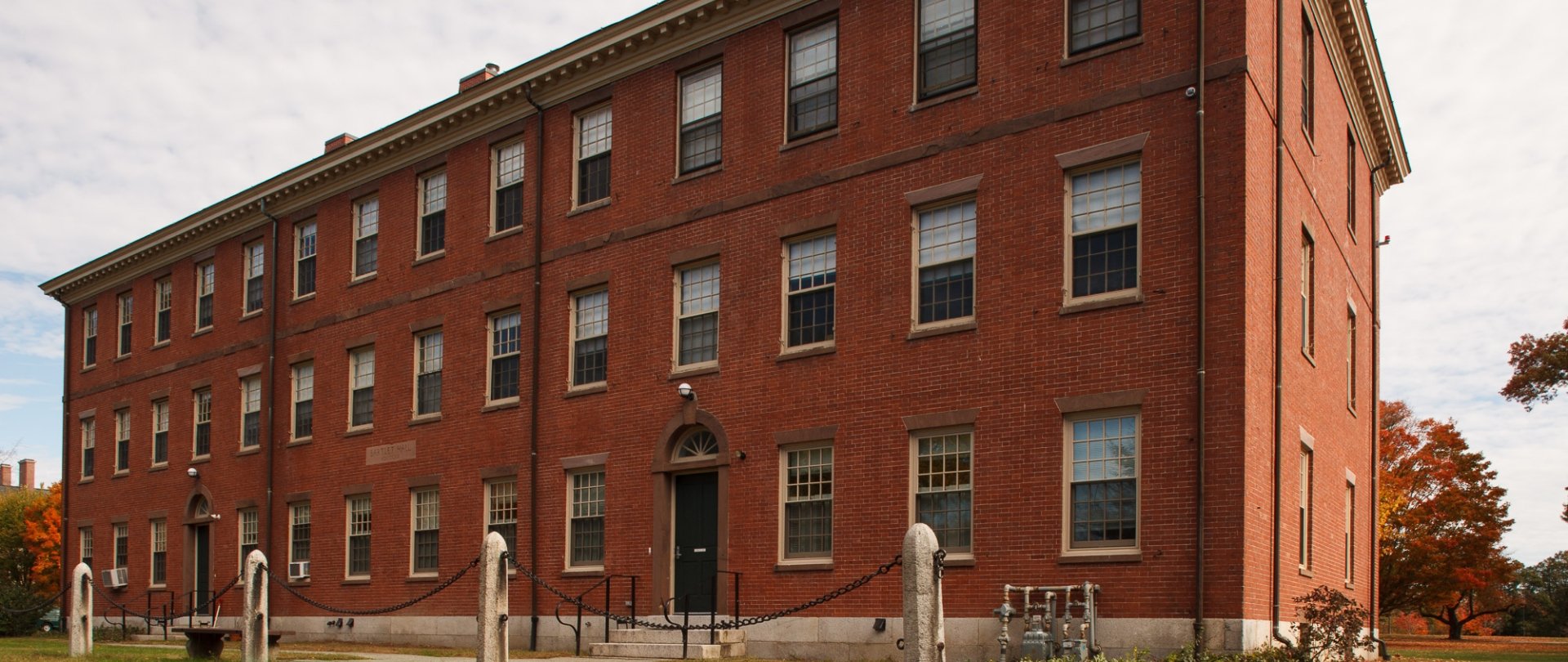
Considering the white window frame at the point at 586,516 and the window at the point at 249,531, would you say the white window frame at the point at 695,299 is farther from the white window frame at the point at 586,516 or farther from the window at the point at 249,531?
the window at the point at 249,531

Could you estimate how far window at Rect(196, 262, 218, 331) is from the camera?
36500mm

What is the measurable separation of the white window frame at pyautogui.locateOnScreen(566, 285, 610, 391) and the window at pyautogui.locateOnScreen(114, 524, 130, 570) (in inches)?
776

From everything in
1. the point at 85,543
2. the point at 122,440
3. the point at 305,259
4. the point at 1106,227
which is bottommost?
the point at 85,543

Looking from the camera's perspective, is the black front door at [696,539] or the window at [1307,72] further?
the black front door at [696,539]

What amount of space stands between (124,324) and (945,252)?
96.5ft

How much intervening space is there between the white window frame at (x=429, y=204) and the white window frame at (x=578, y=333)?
15.5 feet

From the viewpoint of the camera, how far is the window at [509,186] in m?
27.4

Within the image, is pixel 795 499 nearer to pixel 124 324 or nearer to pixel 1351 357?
pixel 1351 357

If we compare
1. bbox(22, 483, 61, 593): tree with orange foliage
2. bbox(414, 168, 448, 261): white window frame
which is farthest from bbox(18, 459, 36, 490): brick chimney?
bbox(414, 168, 448, 261): white window frame

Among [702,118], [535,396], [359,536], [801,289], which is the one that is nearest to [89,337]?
[359,536]

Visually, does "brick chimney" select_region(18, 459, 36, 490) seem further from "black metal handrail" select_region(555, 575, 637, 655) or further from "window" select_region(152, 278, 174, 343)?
"black metal handrail" select_region(555, 575, 637, 655)

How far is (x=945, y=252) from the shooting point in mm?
20031

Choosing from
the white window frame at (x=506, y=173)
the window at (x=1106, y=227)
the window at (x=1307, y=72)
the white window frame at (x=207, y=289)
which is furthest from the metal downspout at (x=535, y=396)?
the white window frame at (x=207, y=289)

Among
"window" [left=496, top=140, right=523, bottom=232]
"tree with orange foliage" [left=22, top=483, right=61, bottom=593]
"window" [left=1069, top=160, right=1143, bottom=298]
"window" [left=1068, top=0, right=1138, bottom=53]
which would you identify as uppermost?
"window" [left=1068, top=0, right=1138, bottom=53]
